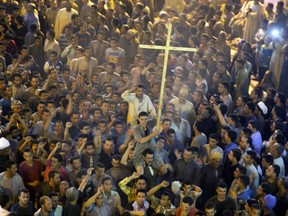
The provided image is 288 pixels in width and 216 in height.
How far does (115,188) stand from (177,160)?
1.13 metres

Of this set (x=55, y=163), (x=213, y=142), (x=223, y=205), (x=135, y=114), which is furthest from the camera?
(x=135, y=114)

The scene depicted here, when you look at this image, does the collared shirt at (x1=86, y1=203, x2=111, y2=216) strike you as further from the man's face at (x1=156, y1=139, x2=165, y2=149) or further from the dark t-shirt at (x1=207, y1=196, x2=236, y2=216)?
the man's face at (x1=156, y1=139, x2=165, y2=149)

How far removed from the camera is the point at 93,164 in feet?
47.8

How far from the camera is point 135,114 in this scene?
1614cm

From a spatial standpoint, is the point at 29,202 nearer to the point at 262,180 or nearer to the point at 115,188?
the point at 115,188

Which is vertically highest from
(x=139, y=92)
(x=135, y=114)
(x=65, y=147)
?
(x=139, y=92)

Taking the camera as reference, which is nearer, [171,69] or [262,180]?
[262,180]

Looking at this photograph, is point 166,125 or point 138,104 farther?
point 138,104

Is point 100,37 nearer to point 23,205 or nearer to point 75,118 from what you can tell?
point 75,118

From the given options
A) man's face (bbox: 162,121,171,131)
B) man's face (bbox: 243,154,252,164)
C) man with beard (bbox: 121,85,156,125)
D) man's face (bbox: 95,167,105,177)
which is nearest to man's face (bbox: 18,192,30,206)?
man's face (bbox: 95,167,105,177)

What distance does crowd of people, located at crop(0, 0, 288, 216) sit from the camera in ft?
44.8

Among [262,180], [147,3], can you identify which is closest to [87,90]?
[262,180]

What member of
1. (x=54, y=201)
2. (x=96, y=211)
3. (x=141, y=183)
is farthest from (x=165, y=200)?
(x=54, y=201)

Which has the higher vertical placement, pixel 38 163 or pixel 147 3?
pixel 147 3
